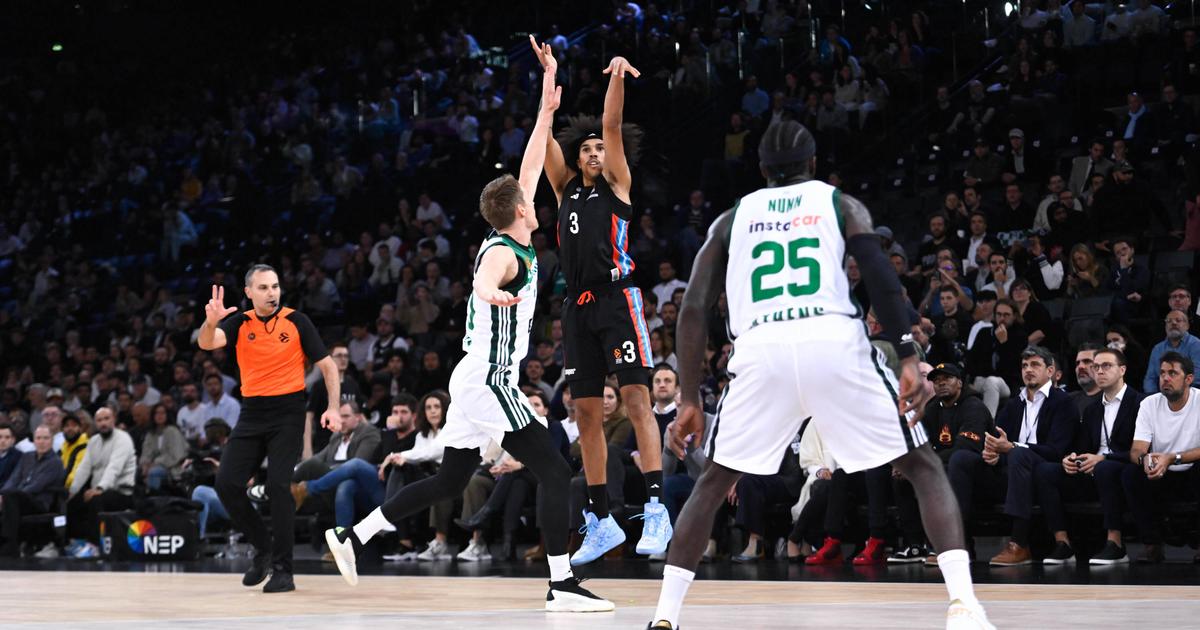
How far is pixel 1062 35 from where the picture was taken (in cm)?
1509

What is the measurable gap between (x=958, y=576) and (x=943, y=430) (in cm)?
596

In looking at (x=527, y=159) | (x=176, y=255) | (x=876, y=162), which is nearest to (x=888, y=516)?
(x=527, y=159)

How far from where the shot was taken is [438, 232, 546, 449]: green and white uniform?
20.6ft

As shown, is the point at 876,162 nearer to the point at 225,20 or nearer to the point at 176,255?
the point at 176,255

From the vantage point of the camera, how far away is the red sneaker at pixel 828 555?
984cm

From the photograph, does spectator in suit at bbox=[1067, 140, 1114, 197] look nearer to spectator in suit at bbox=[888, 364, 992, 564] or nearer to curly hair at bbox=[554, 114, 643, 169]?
spectator in suit at bbox=[888, 364, 992, 564]

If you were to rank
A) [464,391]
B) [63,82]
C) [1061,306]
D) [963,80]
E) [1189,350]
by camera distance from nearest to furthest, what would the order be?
[464,391], [1189,350], [1061,306], [963,80], [63,82]

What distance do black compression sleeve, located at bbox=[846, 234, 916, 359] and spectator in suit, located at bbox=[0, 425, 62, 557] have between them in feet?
39.2

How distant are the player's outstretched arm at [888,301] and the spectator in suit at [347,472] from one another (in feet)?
26.6

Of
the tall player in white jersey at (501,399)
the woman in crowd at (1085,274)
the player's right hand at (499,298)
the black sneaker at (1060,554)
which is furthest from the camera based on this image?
the woman in crowd at (1085,274)

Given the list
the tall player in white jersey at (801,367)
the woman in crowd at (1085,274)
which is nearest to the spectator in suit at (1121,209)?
the woman in crowd at (1085,274)

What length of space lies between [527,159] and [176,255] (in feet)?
51.4

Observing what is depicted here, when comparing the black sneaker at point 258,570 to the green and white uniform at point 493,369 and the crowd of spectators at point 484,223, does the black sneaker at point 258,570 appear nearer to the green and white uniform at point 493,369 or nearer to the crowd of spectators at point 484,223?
the green and white uniform at point 493,369

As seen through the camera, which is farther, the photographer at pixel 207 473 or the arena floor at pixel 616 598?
the photographer at pixel 207 473
